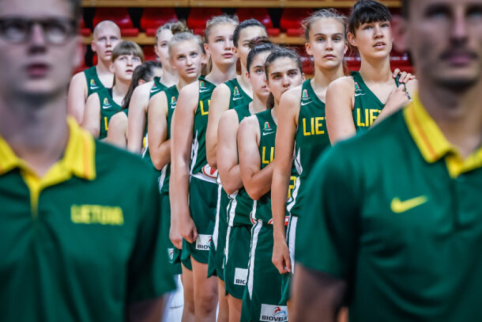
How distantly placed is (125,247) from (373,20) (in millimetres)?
2313

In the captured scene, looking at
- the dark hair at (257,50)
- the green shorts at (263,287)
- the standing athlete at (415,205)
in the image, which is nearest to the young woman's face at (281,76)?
the dark hair at (257,50)

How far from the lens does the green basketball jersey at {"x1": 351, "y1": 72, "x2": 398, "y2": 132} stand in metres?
3.36

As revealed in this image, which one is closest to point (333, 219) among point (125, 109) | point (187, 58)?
point (187, 58)

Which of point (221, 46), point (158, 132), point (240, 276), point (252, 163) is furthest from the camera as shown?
point (158, 132)

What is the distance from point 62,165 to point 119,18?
9.56 metres

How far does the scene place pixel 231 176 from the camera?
4.17 metres

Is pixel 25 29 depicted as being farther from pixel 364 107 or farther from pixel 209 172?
pixel 209 172

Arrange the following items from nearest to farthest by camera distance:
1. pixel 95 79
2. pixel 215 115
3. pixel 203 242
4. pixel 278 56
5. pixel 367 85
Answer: pixel 367 85 → pixel 278 56 → pixel 215 115 → pixel 203 242 → pixel 95 79

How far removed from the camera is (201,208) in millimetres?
4977

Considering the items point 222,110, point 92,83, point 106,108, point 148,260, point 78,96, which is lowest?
point 148,260

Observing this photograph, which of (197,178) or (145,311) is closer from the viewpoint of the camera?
(145,311)

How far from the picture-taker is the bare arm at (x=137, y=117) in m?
5.50

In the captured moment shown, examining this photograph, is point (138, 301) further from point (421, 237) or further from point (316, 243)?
point (421, 237)

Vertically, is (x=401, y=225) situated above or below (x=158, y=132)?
below
